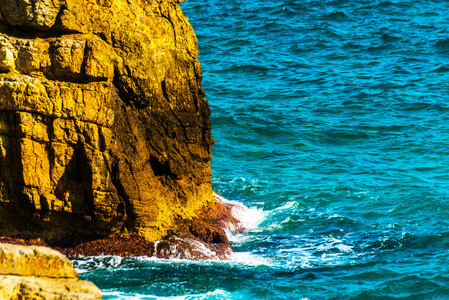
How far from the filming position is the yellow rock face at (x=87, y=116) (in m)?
11.0

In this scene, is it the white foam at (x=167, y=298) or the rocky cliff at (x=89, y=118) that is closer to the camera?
the white foam at (x=167, y=298)

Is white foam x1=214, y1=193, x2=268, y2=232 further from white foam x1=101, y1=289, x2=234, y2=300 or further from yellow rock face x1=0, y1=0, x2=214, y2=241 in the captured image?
white foam x1=101, y1=289, x2=234, y2=300

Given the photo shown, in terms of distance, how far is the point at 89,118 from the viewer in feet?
37.3

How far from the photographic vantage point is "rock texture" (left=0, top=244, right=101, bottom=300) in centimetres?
637

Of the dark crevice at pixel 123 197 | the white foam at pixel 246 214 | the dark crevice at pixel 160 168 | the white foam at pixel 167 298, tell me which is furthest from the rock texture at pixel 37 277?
the white foam at pixel 246 214

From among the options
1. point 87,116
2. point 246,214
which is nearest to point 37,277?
point 87,116

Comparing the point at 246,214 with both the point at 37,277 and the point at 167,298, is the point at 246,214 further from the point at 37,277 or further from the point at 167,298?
the point at 37,277

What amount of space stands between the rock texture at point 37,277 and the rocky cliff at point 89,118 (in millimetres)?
4732

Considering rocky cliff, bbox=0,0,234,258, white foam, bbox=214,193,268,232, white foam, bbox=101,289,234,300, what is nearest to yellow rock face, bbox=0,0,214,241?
rocky cliff, bbox=0,0,234,258

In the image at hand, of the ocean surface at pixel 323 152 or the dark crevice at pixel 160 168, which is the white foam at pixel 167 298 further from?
the dark crevice at pixel 160 168

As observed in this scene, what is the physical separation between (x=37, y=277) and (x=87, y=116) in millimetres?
5096

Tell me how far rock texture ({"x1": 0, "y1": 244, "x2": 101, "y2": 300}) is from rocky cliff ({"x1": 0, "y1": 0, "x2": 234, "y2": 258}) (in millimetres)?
4732

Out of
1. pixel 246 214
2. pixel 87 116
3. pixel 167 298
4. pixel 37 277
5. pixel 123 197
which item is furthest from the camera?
pixel 246 214

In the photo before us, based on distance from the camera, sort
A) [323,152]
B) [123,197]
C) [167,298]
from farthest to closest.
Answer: [323,152]
[123,197]
[167,298]
